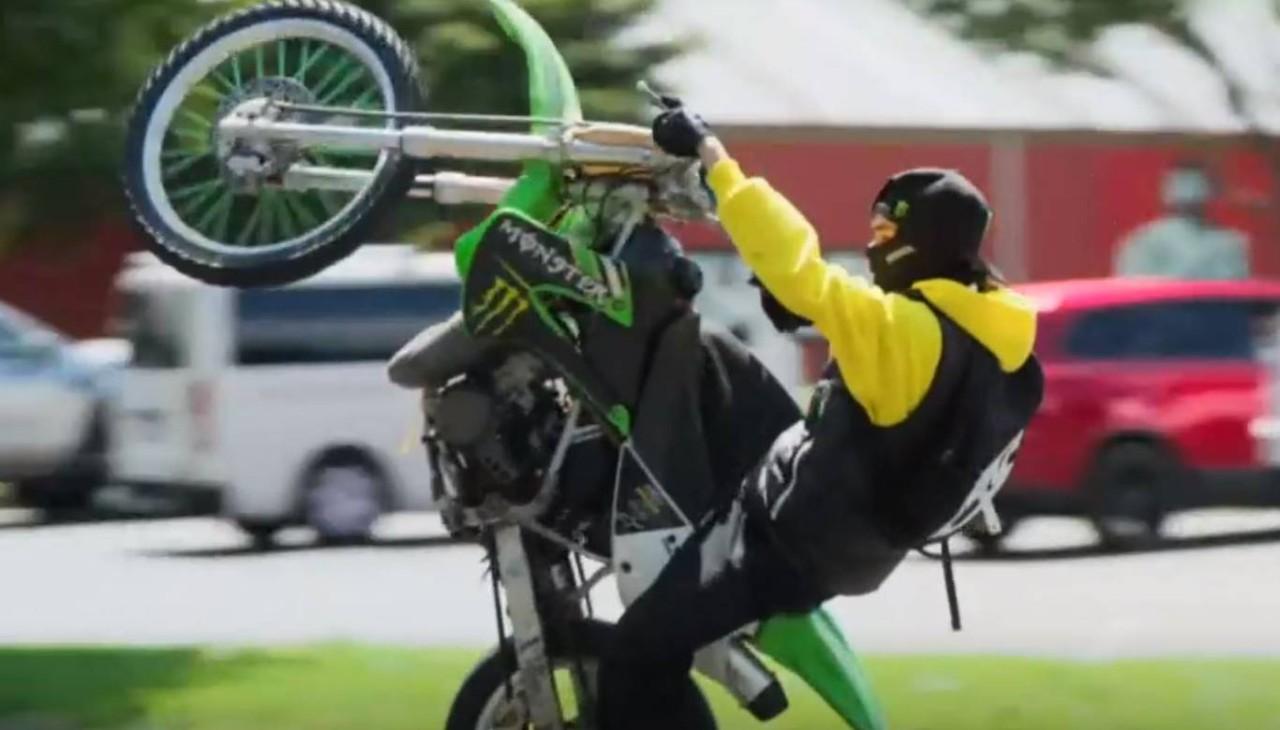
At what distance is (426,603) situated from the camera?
Answer: 14.9 meters

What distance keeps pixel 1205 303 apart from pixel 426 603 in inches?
222

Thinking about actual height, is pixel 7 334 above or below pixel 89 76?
above

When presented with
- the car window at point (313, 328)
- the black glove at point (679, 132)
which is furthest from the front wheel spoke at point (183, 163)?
the car window at point (313, 328)

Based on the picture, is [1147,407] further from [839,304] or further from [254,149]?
[839,304]

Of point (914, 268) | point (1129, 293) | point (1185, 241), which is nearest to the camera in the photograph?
point (914, 268)

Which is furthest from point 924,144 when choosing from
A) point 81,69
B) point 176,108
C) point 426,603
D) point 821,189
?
point 176,108

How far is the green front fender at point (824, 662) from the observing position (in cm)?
623

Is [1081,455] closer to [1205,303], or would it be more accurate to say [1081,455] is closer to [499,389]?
[1205,303]

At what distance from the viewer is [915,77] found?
1211 inches

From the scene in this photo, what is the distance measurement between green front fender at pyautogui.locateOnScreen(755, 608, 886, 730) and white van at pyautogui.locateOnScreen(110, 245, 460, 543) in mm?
12179

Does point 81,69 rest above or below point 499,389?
above

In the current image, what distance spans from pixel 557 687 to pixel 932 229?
1313 mm

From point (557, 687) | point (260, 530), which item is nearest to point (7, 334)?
point (260, 530)

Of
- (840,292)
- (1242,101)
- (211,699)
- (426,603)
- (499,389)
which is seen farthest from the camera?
(1242,101)
